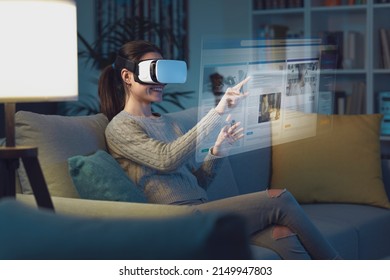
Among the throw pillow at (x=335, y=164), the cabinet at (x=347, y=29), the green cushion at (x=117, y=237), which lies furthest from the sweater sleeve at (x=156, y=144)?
the cabinet at (x=347, y=29)

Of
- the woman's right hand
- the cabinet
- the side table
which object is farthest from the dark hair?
the cabinet

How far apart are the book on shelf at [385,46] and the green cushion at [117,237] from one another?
164 inches

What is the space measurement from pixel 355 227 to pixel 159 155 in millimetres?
860

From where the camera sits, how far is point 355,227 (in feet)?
9.02

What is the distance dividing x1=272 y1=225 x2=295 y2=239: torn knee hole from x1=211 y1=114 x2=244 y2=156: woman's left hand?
28cm

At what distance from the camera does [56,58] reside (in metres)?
1.84

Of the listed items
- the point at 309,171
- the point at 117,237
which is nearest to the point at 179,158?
the point at 309,171

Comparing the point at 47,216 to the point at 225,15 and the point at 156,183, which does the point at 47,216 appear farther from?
the point at 225,15

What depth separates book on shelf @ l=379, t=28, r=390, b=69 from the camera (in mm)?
4676

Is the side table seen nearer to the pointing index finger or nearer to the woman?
the woman

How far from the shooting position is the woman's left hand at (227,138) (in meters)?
2.24

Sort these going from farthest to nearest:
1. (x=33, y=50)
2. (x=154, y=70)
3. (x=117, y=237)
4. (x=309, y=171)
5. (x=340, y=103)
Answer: (x=340, y=103)
(x=309, y=171)
(x=154, y=70)
(x=33, y=50)
(x=117, y=237)

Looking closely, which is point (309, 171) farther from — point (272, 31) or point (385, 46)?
point (272, 31)

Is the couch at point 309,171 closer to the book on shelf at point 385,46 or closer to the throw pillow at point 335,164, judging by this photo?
the throw pillow at point 335,164
